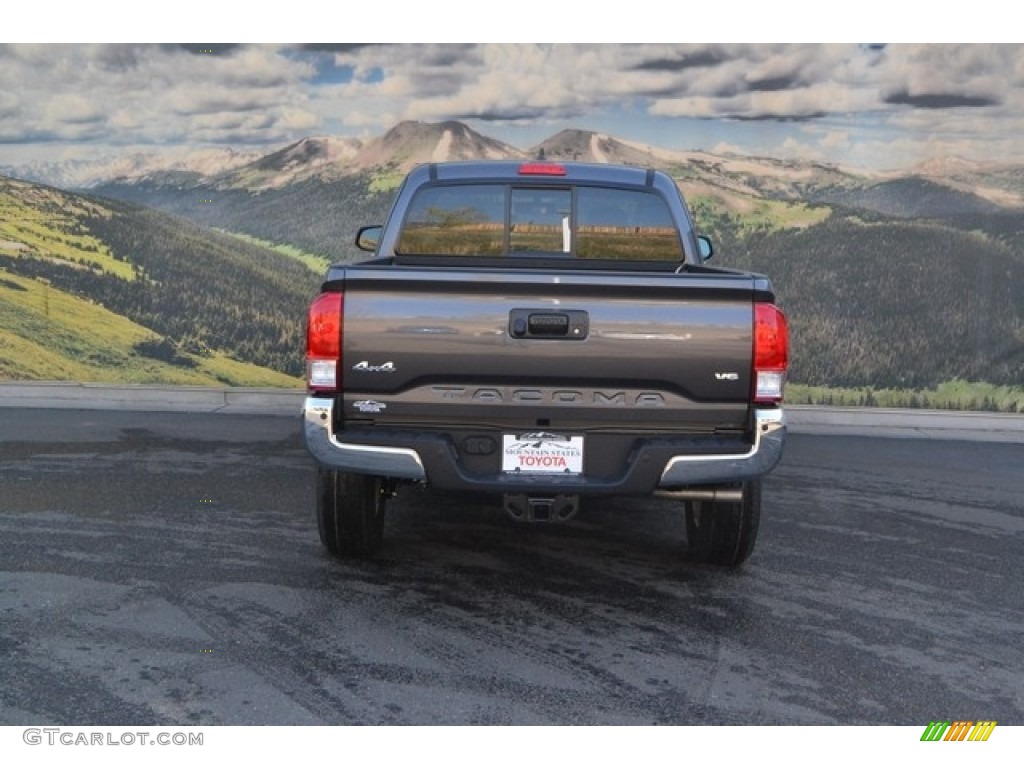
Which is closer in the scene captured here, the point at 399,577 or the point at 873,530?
the point at 399,577

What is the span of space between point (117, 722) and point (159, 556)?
6.79ft

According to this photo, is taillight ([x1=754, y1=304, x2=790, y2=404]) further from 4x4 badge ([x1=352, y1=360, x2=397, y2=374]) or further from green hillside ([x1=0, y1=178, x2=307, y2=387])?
green hillside ([x1=0, y1=178, x2=307, y2=387])

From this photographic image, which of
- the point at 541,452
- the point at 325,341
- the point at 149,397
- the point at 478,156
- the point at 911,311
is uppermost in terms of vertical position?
the point at 478,156

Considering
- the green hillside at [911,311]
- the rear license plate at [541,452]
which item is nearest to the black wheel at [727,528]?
the rear license plate at [541,452]

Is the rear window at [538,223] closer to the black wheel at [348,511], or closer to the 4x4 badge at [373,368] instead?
the black wheel at [348,511]

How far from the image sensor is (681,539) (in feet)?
20.5

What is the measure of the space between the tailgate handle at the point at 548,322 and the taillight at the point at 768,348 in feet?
2.69

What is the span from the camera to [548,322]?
4.64 m

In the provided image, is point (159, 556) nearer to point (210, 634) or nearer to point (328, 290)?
point (210, 634)

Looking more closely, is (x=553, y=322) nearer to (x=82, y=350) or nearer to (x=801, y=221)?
(x=801, y=221)

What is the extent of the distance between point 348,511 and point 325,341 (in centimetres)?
108

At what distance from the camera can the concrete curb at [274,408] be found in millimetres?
10672
